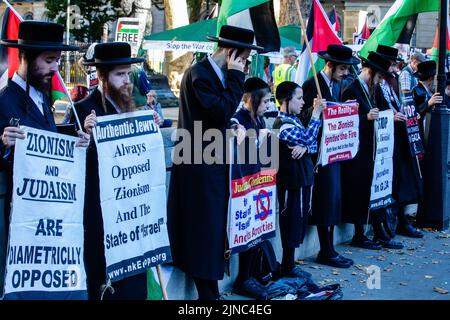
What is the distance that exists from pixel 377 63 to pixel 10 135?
510 centimetres

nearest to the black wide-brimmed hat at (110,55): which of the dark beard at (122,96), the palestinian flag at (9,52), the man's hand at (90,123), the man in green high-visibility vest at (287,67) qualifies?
the dark beard at (122,96)

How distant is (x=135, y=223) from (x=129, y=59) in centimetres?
106

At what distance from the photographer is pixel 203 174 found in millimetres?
5383

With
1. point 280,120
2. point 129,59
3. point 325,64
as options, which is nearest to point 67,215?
point 129,59

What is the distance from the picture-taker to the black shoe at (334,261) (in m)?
7.51

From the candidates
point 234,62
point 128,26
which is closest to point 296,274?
point 234,62

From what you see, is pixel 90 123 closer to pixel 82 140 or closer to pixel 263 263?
pixel 82 140

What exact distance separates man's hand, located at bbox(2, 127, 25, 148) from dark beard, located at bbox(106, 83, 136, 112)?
3.07 ft

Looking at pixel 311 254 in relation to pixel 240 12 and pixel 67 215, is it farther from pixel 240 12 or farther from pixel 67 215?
pixel 67 215

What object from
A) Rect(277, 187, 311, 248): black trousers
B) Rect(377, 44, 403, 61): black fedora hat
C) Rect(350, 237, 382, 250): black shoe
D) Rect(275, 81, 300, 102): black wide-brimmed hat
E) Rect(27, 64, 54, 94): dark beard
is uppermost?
Rect(377, 44, 403, 61): black fedora hat

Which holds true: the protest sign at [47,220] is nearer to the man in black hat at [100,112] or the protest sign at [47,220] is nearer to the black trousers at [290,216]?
the man in black hat at [100,112]

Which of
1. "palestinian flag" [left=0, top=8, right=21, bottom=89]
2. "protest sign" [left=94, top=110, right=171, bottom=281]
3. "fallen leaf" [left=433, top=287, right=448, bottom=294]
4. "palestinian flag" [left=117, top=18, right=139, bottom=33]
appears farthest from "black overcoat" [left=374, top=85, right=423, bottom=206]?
"palestinian flag" [left=117, top=18, right=139, bottom=33]

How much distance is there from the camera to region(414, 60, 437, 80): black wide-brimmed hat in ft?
32.5

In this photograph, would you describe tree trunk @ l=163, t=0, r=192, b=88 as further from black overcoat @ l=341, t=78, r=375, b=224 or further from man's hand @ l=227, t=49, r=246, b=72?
man's hand @ l=227, t=49, r=246, b=72
